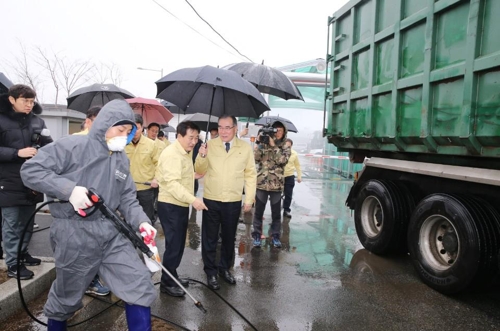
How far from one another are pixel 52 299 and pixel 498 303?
3.98m

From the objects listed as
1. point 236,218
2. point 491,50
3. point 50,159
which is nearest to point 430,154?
point 491,50

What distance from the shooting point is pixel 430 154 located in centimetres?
427

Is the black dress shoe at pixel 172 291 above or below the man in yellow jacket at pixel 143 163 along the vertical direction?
below

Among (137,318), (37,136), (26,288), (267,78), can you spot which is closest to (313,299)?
(137,318)

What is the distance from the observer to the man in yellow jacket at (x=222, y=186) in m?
3.93

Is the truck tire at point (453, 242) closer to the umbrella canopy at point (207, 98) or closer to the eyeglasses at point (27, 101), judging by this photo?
the umbrella canopy at point (207, 98)

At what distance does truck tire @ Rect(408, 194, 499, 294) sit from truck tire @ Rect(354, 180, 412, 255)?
48 cm

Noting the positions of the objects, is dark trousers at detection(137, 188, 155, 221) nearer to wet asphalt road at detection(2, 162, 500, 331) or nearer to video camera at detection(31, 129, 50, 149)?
wet asphalt road at detection(2, 162, 500, 331)

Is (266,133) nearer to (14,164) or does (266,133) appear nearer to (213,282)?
(213,282)

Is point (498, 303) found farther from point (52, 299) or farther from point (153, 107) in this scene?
point (153, 107)

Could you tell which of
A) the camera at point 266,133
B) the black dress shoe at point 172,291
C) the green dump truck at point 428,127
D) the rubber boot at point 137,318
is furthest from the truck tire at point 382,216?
the rubber boot at point 137,318

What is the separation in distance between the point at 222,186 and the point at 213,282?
100 centimetres

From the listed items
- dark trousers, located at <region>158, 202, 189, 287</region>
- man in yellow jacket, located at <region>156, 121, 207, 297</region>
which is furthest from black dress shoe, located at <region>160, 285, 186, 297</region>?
dark trousers, located at <region>158, 202, 189, 287</region>

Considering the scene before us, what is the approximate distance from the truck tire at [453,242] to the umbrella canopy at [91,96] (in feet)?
15.7
